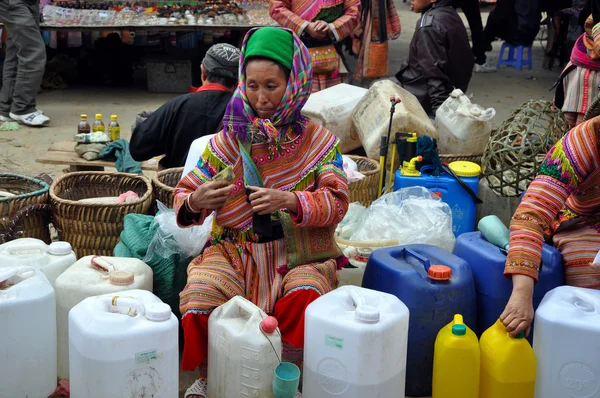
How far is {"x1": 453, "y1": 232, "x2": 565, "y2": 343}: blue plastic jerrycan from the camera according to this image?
10.2 ft

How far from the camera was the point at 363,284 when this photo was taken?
10.9 feet

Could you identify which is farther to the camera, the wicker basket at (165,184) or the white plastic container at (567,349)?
the wicker basket at (165,184)

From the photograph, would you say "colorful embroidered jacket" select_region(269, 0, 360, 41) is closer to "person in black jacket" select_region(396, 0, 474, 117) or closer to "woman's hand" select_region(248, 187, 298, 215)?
"person in black jacket" select_region(396, 0, 474, 117)

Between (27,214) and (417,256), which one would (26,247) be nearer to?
(27,214)

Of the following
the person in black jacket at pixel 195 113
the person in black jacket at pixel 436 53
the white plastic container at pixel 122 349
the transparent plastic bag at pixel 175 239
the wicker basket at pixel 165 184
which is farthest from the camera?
the person in black jacket at pixel 436 53

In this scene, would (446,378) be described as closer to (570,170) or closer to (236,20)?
(570,170)

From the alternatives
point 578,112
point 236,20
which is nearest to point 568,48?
point 236,20

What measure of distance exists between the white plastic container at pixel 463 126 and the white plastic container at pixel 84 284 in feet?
8.18

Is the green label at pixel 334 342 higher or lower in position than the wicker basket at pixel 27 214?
higher

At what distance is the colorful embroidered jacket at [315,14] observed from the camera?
6324 mm

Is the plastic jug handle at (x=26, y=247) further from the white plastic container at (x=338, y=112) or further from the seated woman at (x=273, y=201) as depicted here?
the white plastic container at (x=338, y=112)

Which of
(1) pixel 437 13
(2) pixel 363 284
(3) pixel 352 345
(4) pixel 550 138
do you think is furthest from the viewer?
(1) pixel 437 13

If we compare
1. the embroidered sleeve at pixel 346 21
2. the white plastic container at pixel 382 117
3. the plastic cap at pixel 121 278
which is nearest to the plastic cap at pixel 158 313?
the plastic cap at pixel 121 278

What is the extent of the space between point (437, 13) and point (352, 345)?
3.63 metres
